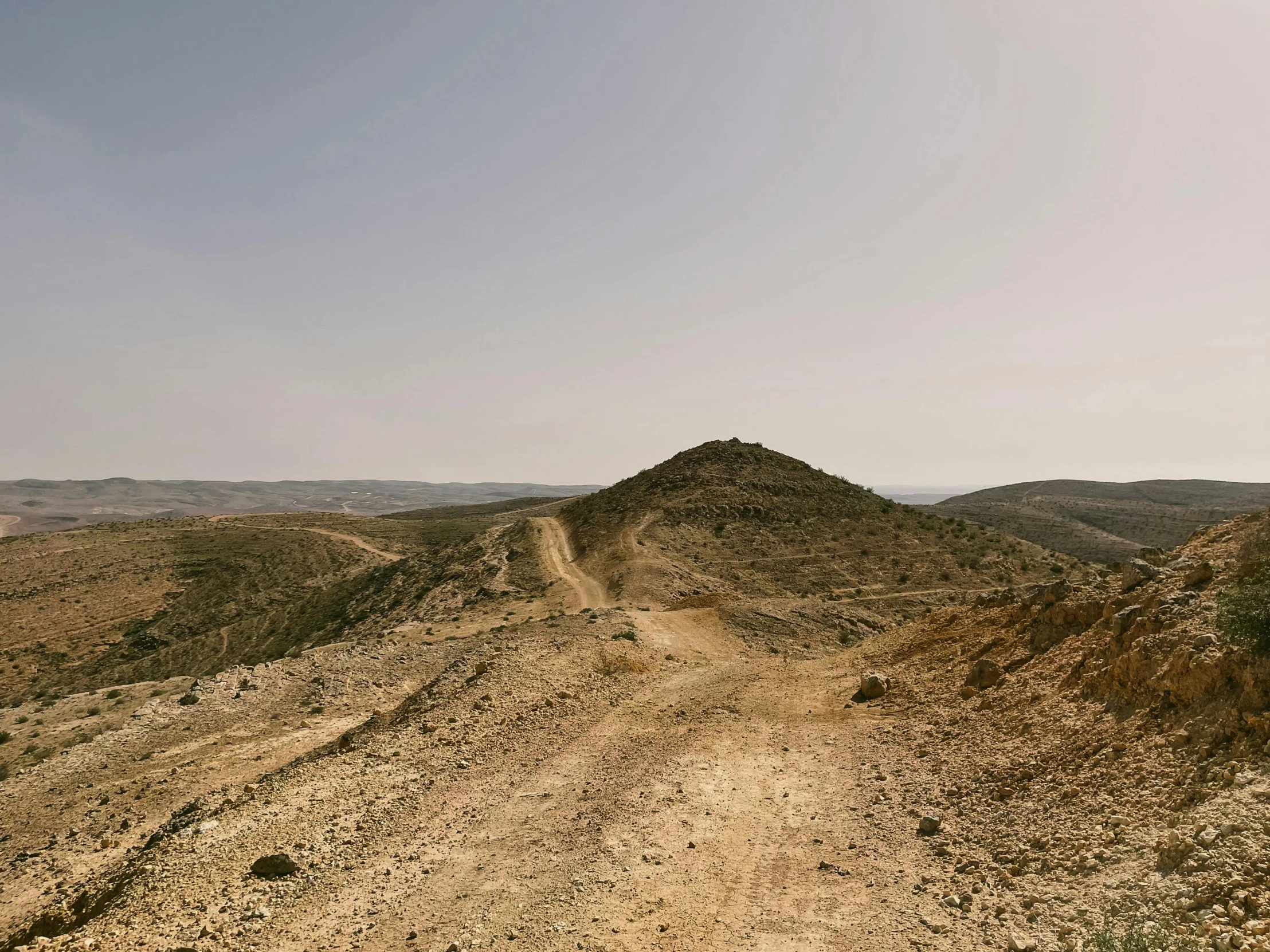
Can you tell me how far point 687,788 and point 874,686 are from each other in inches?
218

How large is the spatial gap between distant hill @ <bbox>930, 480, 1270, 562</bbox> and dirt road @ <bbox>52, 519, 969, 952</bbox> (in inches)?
1834

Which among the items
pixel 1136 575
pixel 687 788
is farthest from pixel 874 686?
pixel 687 788

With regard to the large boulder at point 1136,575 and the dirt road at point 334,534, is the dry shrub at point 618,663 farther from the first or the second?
the dirt road at point 334,534

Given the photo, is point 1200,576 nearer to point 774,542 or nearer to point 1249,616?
point 1249,616

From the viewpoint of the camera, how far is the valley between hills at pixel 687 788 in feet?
21.1

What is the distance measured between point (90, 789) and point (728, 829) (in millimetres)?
14600

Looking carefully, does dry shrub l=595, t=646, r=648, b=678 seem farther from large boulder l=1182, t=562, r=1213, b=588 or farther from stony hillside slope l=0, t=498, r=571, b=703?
large boulder l=1182, t=562, r=1213, b=588

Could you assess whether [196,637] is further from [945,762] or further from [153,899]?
[945,762]

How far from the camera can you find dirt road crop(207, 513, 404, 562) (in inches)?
2335

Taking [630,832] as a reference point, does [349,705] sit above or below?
below

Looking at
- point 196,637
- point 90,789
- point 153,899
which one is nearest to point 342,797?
point 153,899

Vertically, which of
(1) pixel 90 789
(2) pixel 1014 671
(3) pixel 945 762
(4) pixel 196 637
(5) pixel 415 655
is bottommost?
(4) pixel 196 637

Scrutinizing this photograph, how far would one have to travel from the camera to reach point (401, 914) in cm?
752

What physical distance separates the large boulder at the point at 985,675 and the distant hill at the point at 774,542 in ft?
58.7
